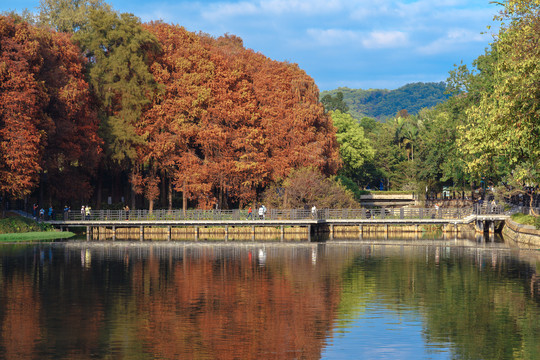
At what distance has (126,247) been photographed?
55125 mm

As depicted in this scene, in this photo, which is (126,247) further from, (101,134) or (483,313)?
(483,313)

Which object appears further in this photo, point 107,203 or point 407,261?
point 107,203

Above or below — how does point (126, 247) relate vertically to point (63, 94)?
below

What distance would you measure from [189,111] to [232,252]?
22.9 m

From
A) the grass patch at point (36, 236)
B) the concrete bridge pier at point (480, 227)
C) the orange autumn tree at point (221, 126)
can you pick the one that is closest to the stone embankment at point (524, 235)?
the concrete bridge pier at point (480, 227)

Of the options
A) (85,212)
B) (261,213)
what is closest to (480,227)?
(261,213)

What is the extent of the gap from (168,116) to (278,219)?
14.4 meters

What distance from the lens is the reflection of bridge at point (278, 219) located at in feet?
215

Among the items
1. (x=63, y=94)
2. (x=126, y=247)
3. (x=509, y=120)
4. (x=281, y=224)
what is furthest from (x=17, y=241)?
(x=509, y=120)

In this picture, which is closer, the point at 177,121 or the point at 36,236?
the point at 36,236

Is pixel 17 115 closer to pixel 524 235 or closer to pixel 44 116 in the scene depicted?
pixel 44 116

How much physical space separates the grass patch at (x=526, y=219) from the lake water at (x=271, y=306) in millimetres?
5821

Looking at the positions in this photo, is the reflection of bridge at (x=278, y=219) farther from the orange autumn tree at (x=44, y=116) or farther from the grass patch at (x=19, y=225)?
the orange autumn tree at (x=44, y=116)

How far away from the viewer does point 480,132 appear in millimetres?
39250
